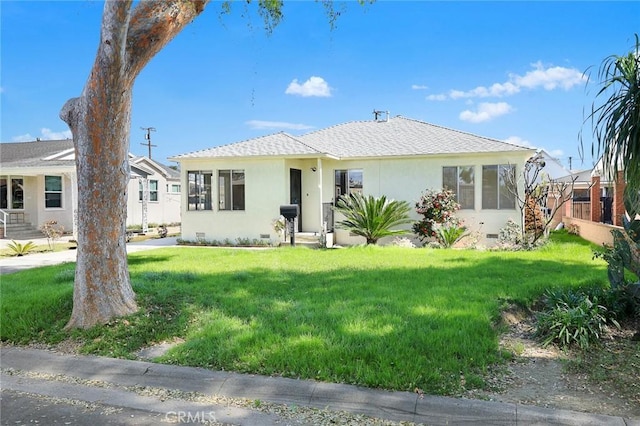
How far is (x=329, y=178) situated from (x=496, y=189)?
18.5 feet

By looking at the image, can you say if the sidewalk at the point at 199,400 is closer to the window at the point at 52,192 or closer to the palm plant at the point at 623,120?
the palm plant at the point at 623,120

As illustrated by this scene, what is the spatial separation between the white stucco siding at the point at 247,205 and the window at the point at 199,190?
15cm

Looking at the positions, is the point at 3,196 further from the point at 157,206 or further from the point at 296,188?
the point at 296,188

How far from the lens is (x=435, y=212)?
14.5 meters

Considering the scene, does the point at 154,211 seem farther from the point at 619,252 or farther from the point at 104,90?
the point at 619,252

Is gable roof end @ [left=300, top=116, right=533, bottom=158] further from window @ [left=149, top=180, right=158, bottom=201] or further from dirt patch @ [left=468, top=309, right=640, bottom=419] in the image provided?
window @ [left=149, top=180, right=158, bottom=201]

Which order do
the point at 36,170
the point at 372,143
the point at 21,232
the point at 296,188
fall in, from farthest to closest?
the point at 21,232 < the point at 36,170 < the point at 372,143 < the point at 296,188

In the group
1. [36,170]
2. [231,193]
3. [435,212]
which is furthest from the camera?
[36,170]

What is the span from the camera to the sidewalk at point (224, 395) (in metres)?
3.50

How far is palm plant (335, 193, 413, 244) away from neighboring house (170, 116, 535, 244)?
44.2 inches

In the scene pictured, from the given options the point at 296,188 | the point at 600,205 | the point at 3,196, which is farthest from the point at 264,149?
the point at 3,196

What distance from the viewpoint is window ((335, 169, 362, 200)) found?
1653 cm

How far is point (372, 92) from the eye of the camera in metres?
21.3

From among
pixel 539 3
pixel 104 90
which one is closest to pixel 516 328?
pixel 104 90
